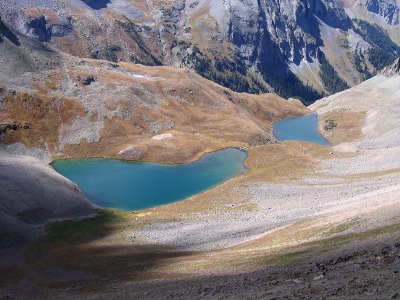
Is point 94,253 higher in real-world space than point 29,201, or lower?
lower

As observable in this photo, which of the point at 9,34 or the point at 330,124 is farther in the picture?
the point at 330,124

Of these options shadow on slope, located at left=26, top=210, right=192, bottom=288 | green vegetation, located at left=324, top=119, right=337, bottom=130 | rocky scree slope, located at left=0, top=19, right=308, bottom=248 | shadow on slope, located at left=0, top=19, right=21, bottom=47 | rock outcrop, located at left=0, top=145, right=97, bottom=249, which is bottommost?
green vegetation, located at left=324, top=119, right=337, bottom=130

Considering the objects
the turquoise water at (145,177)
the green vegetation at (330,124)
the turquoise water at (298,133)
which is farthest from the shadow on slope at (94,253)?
the green vegetation at (330,124)

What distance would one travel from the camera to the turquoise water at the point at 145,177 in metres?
89.7

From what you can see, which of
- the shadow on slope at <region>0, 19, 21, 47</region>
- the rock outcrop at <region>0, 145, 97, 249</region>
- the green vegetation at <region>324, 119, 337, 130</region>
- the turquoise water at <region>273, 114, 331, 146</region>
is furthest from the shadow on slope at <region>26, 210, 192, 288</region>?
the green vegetation at <region>324, 119, 337, 130</region>

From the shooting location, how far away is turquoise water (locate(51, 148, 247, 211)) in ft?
294

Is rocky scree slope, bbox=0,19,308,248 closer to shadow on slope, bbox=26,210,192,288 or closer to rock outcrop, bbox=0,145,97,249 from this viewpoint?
rock outcrop, bbox=0,145,97,249

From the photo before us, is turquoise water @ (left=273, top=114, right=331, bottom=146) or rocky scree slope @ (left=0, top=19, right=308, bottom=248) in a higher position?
rocky scree slope @ (left=0, top=19, right=308, bottom=248)

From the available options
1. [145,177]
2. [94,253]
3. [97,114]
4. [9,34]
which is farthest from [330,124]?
[94,253]

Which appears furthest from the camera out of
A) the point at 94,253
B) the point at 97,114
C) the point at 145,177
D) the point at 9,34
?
the point at 9,34

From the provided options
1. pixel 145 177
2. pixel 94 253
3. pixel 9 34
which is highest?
pixel 9 34

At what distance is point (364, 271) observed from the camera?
25.9 m

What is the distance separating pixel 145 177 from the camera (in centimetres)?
10375

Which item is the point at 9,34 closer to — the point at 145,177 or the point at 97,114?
the point at 97,114
